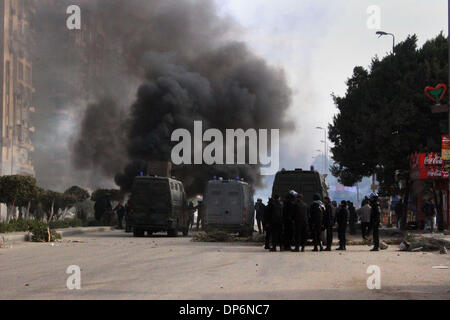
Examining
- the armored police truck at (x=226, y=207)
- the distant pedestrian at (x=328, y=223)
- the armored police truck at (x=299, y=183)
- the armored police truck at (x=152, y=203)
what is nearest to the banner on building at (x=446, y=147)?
the armored police truck at (x=299, y=183)

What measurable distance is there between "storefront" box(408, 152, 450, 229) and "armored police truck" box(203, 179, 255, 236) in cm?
799

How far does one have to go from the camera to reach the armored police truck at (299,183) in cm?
2258

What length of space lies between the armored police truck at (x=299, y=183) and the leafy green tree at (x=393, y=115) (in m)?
14.3

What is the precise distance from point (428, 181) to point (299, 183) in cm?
1496

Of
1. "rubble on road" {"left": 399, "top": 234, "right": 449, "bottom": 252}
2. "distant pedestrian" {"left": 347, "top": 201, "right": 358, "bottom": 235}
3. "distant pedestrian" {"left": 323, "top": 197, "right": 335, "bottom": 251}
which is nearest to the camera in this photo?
"distant pedestrian" {"left": 323, "top": 197, "right": 335, "bottom": 251}

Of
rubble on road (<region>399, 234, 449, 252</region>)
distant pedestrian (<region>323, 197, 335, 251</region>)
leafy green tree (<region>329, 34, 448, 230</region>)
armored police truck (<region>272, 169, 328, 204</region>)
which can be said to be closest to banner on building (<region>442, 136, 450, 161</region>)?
rubble on road (<region>399, 234, 449, 252</region>)

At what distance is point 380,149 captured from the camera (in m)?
37.7

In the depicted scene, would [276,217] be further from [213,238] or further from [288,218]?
[213,238]

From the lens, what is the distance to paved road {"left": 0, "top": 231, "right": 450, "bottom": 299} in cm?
930

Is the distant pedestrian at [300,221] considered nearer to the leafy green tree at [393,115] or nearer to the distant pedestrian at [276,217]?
the distant pedestrian at [276,217]

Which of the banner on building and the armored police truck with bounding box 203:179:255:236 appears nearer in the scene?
the banner on building

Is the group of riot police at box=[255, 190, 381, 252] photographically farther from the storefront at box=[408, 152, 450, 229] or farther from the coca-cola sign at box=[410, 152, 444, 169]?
the coca-cola sign at box=[410, 152, 444, 169]

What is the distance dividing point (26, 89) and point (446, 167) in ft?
214

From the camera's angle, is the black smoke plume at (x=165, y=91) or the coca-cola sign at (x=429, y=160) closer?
the coca-cola sign at (x=429, y=160)
